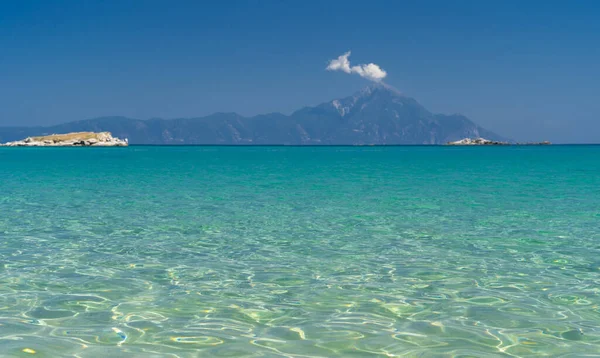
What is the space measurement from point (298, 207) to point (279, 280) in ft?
48.0

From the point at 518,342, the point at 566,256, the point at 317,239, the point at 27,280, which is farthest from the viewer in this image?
the point at 317,239

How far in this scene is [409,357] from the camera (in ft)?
25.1

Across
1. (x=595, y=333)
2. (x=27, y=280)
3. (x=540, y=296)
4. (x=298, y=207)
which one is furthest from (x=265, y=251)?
(x=298, y=207)

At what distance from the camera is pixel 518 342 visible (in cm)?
831

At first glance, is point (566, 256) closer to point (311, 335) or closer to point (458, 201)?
point (311, 335)

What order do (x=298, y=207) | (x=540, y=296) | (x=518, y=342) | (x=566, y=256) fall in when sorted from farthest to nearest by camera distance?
(x=298, y=207) → (x=566, y=256) → (x=540, y=296) → (x=518, y=342)

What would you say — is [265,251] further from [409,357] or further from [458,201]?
[458,201]

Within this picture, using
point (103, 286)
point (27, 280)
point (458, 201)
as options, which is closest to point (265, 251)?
point (103, 286)

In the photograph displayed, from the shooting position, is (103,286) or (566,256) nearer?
(103,286)

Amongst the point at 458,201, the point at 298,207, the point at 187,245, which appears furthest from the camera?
the point at 458,201

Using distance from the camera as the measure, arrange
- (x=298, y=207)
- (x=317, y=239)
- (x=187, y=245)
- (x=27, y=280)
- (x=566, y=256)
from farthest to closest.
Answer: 1. (x=298, y=207)
2. (x=317, y=239)
3. (x=187, y=245)
4. (x=566, y=256)
5. (x=27, y=280)

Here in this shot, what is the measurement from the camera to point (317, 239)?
17344 millimetres

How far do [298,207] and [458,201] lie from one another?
961cm

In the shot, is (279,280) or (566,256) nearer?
(279,280)
